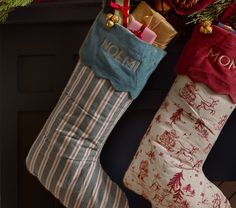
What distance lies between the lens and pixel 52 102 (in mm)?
1407

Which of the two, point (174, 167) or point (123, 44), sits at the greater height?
point (123, 44)

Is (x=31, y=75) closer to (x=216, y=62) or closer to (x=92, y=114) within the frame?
(x=92, y=114)

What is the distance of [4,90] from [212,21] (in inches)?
26.3

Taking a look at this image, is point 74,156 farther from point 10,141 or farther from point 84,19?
point 84,19

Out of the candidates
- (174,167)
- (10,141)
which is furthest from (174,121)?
(10,141)

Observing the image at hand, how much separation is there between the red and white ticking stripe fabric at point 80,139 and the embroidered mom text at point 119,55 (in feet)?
0.23

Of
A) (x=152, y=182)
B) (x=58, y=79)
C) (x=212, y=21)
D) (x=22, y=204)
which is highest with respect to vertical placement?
(x=212, y=21)

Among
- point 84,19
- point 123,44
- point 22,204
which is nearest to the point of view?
point 123,44

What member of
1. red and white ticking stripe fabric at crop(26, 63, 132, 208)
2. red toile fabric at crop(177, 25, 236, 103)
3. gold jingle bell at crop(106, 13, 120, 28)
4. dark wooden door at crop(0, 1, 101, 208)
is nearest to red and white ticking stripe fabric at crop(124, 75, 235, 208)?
red toile fabric at crop(177, 25, 236, 103)

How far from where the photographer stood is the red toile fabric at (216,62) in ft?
3.68

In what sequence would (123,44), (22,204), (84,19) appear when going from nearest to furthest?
(123,44), (84,19), (22,204)

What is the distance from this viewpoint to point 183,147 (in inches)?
46.4

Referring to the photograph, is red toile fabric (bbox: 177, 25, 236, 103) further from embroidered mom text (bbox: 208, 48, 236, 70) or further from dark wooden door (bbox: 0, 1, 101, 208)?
dark wooden door (bbox: 0, 1, 101, 208)

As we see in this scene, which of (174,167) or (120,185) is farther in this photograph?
(120,185)
